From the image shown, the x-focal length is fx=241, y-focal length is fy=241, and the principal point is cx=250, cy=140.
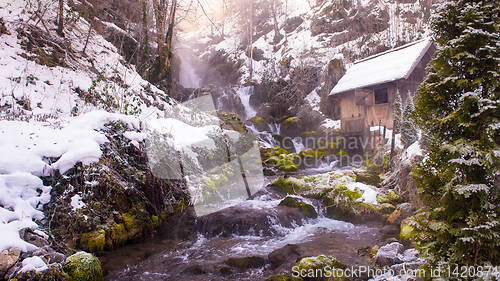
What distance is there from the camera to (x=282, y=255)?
209 inches

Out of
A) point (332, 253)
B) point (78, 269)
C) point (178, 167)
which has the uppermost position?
point (178, 167)

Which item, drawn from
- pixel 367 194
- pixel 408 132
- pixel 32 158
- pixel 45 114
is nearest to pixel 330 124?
pixel 408 132

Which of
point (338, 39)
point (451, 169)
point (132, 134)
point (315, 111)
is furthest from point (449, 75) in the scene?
point (338, 39)

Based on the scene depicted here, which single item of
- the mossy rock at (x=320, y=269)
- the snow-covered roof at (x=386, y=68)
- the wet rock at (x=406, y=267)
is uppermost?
the snow-covered roof at (x=386, y=68)

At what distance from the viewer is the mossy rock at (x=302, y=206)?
26.5ft

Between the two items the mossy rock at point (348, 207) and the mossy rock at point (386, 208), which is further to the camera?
the mossy rock at point (348, 207)

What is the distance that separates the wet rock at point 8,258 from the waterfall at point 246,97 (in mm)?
22834

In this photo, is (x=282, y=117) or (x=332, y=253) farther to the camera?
(x=282, y=117)

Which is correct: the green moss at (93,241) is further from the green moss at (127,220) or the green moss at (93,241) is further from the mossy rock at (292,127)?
the mossy rock at (292,127)

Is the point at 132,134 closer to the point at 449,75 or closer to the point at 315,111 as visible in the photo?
the point at 449,75

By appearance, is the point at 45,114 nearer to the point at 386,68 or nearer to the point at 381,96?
the point at 381,96

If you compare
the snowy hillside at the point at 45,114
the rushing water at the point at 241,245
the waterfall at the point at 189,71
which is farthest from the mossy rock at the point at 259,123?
the rushing water at the point at 241,245

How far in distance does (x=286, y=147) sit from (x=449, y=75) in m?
17.3

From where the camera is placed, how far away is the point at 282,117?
23.6 meters
